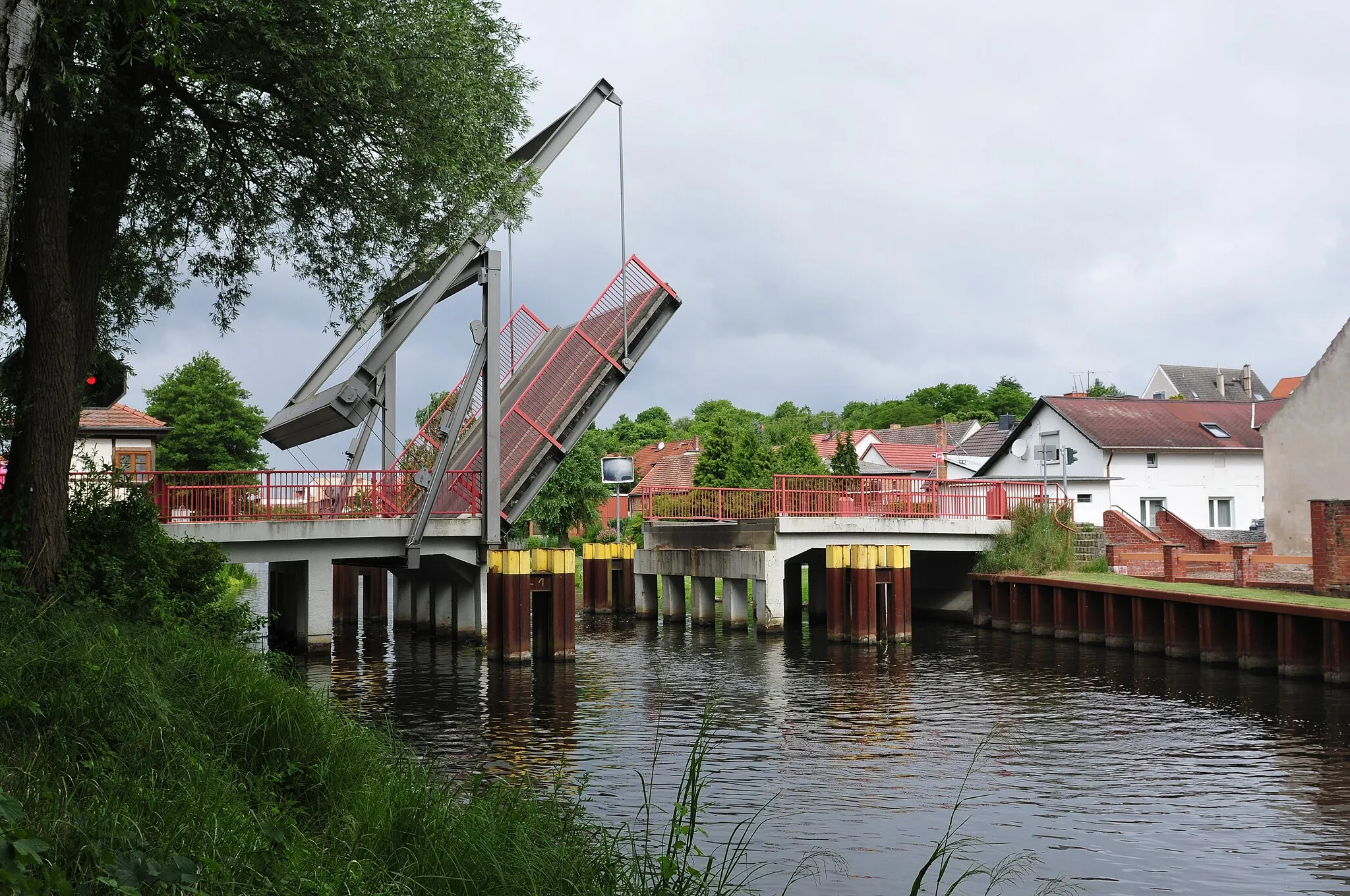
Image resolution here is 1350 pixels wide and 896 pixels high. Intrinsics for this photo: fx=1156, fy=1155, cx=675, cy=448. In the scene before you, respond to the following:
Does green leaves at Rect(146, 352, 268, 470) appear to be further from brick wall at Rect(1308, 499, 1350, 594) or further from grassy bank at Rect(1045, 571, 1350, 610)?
brick wall at Rect(1308, 499, 1350, 594)

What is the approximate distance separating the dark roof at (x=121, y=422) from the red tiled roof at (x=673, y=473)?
20405 millimetres

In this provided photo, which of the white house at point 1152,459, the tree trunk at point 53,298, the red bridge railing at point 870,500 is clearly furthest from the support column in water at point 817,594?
the tree trunk at point 53,298

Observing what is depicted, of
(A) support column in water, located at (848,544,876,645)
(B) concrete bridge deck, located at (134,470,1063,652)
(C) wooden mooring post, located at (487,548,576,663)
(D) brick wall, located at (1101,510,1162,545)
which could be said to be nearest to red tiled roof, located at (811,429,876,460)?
(B) concrete bridge deck, located at (134,470,1063,652)

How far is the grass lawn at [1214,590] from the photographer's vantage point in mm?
17281

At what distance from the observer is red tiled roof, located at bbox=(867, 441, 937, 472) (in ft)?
191

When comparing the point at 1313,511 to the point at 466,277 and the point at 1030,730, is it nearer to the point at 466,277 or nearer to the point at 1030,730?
the point at 1030,730

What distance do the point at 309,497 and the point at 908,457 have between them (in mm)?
43035

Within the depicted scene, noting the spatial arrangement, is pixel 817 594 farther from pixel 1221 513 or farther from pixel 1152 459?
pixel 1221 513

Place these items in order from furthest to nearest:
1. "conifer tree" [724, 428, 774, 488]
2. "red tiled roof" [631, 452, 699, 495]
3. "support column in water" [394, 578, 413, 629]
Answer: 1. "red tiled roof" [631, 452, 699, 495]
2. "conifer tree" [724, 428, 774, 488]
3. "support column in water" [394, 578, 413, 629]

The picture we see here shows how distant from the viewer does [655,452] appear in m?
86.7

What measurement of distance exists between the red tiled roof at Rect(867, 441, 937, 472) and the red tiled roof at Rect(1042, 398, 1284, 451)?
18.0 m

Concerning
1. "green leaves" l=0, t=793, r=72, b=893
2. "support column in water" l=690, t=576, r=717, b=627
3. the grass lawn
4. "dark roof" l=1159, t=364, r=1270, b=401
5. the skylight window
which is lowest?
"support column in water" l=690, t=576, r=717, b=627

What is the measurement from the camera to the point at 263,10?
9.84 metres

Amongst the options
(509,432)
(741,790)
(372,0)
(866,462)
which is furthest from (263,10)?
(866,462)
